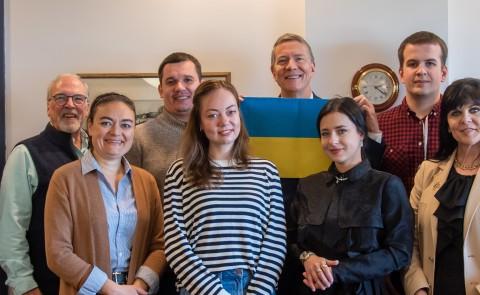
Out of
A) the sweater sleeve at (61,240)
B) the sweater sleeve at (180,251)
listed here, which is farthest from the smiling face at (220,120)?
the sweater sleeve at (61,240)

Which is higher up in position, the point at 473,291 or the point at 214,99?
the point at 214,99

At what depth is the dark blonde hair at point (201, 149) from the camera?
189cm

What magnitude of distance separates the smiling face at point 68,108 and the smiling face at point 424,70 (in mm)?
1663

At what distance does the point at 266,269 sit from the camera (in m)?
1.81

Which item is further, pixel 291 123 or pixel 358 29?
pixel 358 29

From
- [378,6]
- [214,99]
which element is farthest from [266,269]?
[378,6]

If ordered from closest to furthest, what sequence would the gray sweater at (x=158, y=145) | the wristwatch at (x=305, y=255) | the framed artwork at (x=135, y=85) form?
1. the wristwatch at (x=305, y=255)
2. the gray sweater at (x=158, y=145)
3. the framed artwork at (x=135, y=85)

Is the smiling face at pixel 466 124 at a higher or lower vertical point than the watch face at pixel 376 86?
lower

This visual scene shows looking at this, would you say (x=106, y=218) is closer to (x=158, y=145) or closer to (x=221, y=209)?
(x=221, y=209)

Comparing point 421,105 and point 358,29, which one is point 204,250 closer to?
point 421,105

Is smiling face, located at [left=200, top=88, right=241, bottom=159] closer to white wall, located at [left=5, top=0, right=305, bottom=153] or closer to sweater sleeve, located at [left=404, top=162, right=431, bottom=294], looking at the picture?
sweater sleeve, located at [left=404, top=162, right=431, bottom=294]

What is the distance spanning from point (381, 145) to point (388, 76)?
1139 millimetres

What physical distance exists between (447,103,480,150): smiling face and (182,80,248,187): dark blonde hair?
2.63 feet

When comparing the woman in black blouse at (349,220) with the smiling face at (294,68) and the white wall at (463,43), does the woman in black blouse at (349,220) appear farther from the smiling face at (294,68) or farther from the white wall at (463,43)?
the white wall at (463,43)
